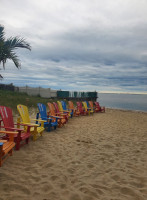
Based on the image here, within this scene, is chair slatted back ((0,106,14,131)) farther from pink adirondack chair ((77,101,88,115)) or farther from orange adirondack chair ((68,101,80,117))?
pink adirondack chair ((77,101,88,115))

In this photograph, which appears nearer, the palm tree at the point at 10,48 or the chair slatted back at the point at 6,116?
the chair slatted back at the point at 6,116

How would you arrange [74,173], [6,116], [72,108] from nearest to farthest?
[74,173], [6,116], [72,108]

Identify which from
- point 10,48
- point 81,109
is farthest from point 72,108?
point 10,48

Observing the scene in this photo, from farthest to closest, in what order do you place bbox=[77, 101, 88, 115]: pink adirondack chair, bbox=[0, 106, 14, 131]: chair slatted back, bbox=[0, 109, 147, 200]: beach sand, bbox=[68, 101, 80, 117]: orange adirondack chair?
bbox=[77, 101, 88, 115]: pink adirondack chair, bbox=[68, 101, 80, 117]: orange adirondack chair, bbox=[0, 106, 14, 131]: chair slatted back, bbox=[0, 109, 147, 200]: beach sand

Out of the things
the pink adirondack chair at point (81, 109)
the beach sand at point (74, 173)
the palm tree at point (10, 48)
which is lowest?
the beach sand at point (74, 173)

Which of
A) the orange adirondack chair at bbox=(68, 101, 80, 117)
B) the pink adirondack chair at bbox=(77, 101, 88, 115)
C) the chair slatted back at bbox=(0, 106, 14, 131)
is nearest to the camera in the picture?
the chair slatted back at bbox=(0, 106, 14, 131)

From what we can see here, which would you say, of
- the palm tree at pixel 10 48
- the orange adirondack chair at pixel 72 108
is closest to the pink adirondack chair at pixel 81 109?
the orange adirondack chair at pixel 72 108

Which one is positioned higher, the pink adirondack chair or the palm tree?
the palm tree

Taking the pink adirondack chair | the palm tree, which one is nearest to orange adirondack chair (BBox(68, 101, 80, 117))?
the pink adirondack chair

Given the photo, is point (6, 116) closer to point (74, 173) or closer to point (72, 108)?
point (74, 173)

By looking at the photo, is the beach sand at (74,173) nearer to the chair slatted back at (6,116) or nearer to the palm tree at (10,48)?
the chair slatted back at (6,116)

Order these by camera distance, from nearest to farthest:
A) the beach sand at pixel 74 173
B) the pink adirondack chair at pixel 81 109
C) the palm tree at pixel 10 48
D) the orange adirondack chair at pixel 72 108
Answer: the beach sand at pixel 74 173
the palm tree at pixel 10 48
the orange adirondack chair at pixel 72 108
the pink adirondack chair at pixel 81 109

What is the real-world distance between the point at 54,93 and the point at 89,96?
5.18 meters

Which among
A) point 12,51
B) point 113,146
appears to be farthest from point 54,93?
point 113,146
